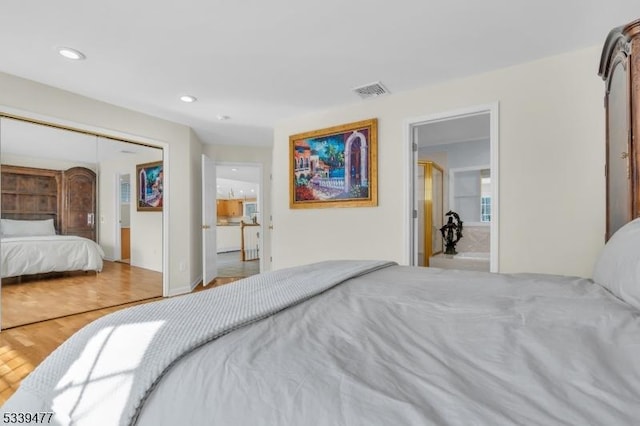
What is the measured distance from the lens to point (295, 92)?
10.3 ft

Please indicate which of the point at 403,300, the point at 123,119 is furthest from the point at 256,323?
the point at 123,119

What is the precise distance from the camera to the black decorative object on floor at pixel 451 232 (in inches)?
218

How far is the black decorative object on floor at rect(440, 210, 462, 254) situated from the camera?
18.1 ft

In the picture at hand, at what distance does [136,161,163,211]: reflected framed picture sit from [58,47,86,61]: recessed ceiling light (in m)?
1.58

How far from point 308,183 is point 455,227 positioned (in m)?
3.21

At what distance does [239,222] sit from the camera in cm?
957

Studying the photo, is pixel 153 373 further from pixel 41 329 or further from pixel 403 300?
pixel 41 329

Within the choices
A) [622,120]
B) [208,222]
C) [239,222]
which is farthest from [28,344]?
[239,222]

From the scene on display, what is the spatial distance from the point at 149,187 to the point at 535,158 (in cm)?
415

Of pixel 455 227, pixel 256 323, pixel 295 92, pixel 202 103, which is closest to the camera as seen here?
pixel 256 323

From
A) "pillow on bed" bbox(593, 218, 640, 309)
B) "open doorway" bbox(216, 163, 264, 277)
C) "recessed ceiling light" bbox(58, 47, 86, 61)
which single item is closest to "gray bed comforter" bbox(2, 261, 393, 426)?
"pillow on bed" bbox(593, 218, 640, 309)

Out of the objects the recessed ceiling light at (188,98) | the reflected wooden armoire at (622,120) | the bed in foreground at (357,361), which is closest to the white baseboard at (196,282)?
the recessed ceiling light at (188,98)

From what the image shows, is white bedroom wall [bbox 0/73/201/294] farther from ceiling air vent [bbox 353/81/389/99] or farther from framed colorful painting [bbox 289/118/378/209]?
ceiling air vent [bbox 353/81/389/99]

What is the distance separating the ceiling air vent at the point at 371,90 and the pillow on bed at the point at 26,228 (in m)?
3.42
